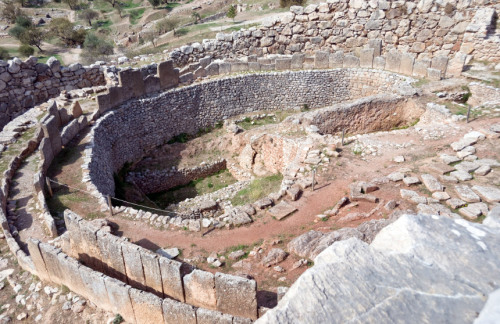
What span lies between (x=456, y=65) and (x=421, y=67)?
1.66 meters

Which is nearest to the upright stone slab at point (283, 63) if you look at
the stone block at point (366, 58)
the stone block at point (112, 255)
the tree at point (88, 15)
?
the stone block at point (366, 58)

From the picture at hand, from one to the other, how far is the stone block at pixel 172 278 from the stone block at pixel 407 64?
1736 centimetres

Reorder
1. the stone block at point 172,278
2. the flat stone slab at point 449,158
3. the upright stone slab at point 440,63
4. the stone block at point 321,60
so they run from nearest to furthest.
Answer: the stone block at point 172,278 < the flat stone slab at point 449,158 < the upright stone slab at point 440,63 < the stone block at point 321,60

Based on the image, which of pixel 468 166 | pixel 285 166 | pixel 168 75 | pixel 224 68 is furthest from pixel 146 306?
pixel 224 68

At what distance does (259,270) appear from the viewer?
9.16m

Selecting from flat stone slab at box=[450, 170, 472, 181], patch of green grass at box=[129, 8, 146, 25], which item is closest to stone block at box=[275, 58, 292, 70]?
flat stone slab at box=[450, 170, 472, 181]

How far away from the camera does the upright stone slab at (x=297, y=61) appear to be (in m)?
21.9

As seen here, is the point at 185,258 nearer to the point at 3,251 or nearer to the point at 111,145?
the point at 3,251

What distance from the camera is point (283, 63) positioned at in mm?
21922

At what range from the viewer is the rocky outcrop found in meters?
4.01

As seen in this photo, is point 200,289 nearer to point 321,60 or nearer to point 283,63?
point 283,63

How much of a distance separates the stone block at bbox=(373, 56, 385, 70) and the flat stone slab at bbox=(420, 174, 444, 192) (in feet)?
37.6

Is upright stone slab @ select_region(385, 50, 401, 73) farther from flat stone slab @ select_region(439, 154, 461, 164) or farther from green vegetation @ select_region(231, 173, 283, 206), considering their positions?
flat stone slab @ select_region(439, 154, 461, 164)

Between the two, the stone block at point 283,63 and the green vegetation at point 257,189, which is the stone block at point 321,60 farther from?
the green vegetation at point 257,189
